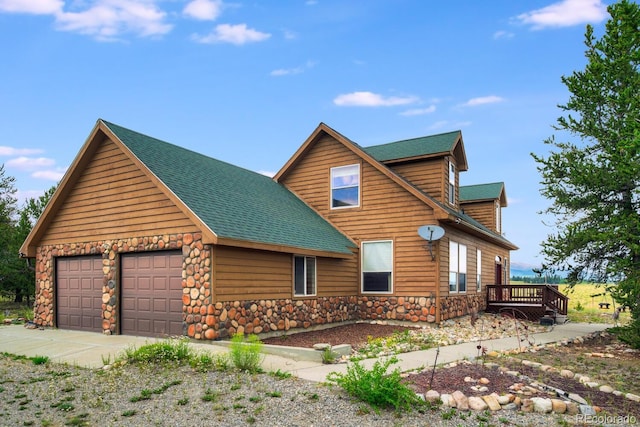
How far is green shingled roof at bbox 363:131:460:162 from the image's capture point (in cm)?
1759

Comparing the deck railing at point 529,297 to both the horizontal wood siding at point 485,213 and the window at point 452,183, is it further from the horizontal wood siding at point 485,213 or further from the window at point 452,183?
the window at point 452,183

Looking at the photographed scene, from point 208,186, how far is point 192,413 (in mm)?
8583

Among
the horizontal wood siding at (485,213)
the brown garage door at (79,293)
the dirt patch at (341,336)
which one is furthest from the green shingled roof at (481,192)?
the brown garage door at (79,293)

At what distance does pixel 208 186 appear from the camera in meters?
14.0

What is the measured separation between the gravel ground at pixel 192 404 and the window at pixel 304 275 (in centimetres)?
629

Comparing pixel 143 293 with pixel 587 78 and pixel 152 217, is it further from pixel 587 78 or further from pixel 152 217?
pixel 587 78

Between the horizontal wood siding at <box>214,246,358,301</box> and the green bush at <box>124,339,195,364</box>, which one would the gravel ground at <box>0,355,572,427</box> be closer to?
the green bush at <box>124,339,195,364</box>

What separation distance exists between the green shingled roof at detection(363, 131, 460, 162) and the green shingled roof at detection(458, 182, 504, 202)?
6.21 m

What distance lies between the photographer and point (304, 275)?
48.0 feet

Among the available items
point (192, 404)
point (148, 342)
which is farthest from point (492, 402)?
point (148, 342)

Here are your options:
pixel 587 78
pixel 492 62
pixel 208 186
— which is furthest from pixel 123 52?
pixel 587 78

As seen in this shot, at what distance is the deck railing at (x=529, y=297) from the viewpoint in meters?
19.8

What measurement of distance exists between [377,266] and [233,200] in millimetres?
5631

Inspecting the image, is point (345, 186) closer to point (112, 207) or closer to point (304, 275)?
point (304, 275)
